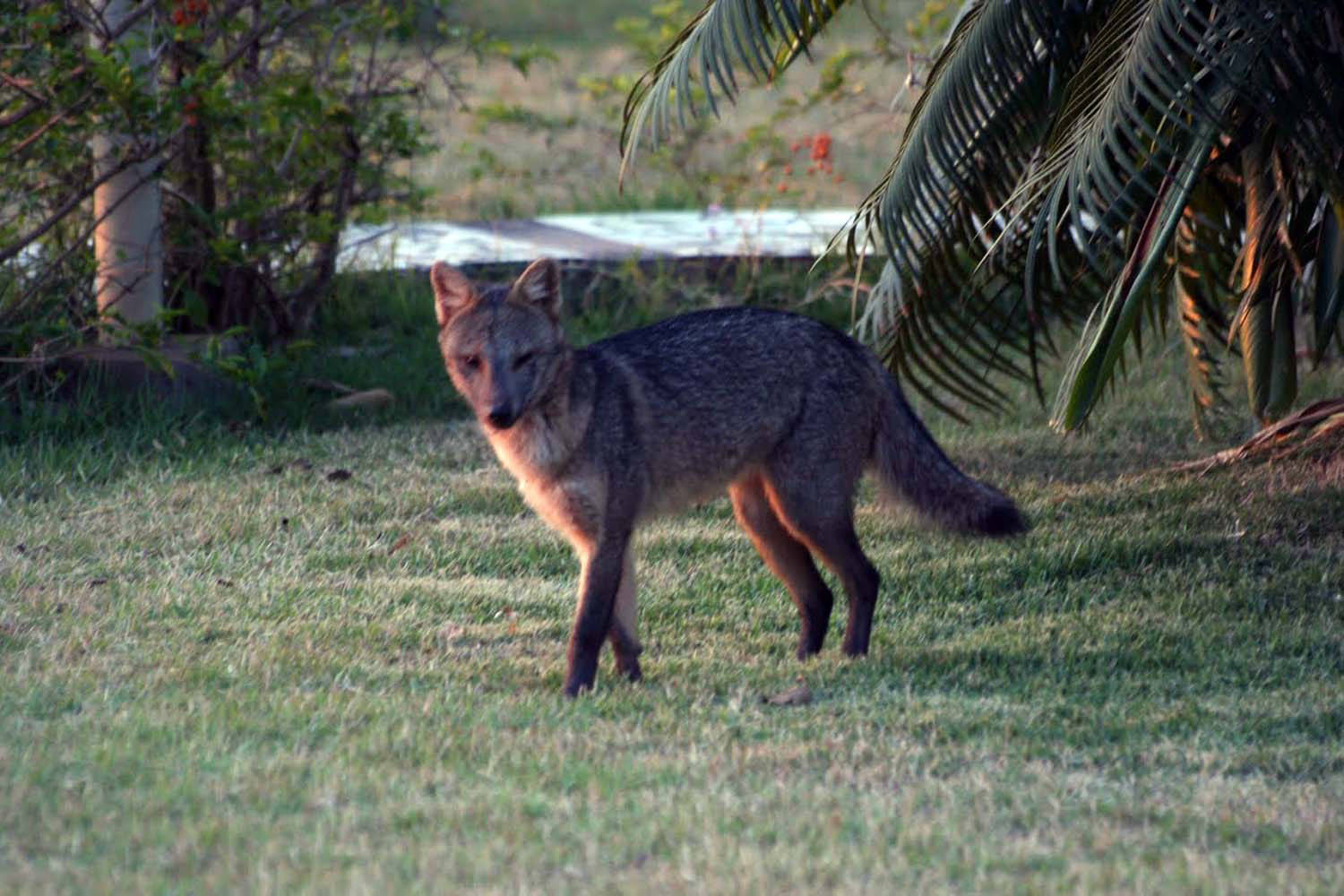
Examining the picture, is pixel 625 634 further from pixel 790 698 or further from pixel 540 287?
pixel 540 287

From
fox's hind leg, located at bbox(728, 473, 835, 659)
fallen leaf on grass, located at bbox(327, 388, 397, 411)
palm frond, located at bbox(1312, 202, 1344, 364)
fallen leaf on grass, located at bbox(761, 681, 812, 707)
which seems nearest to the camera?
fallen leaf on grass, located at bbox(761, 681, 812, 707)

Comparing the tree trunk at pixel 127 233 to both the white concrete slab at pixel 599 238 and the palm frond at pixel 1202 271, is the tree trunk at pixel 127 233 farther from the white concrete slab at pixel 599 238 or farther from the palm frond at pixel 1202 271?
the palm frond at pixel 1202 271

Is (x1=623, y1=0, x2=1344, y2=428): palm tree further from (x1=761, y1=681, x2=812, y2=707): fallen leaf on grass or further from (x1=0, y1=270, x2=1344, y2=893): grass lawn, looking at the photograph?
(x1=761, y1=681, x2=812, y2=707): fallen leaf on grass

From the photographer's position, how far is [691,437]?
5.27 m

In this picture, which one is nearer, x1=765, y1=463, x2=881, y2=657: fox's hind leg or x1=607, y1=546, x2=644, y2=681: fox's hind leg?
x1=607, y1=546, x2=644, y2=681: fox's hind leg

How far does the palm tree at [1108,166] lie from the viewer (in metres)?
5.21

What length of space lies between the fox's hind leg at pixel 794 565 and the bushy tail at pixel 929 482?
36 cm

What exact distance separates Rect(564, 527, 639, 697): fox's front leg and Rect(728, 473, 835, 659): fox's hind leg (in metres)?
0.63

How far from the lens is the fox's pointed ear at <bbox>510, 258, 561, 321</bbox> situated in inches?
199

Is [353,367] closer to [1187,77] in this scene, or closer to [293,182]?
[293,182]

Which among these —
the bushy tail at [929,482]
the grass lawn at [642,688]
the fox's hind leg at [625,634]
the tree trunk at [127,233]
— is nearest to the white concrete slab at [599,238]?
the tree trunk at [127,233]

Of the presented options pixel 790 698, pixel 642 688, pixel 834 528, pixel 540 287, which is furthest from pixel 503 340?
pixel 790 698

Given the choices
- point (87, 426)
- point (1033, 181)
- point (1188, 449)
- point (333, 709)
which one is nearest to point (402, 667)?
point (333, 709)

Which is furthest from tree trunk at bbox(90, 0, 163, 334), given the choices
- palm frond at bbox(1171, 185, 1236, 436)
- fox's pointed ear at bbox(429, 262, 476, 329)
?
palm frond at bbox(1171, 185, 1236, 436)
